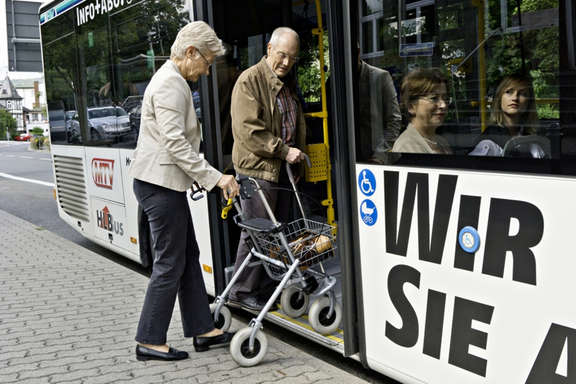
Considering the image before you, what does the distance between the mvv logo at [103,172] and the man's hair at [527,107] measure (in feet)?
14.4

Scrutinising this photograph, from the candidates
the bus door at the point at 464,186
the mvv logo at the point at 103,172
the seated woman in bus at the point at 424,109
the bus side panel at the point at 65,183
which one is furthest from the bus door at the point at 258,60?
the bus side panel at the point at 65,183

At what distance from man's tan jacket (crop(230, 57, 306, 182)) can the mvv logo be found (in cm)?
249

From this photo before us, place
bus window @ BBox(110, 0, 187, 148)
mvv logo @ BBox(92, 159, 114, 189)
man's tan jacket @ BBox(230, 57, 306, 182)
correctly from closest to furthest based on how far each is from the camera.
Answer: man's tan jacket @ BBox(230, 57, 306, 182)
bus window @ BBox(110, 0, 187, 148)
mvv logo @ BBox(92, 159, 114, 189)

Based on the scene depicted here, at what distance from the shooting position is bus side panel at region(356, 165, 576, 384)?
2.25 metres

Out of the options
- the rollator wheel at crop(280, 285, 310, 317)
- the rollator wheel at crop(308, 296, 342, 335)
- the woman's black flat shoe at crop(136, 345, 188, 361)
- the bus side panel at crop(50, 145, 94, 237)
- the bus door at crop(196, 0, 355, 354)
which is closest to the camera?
the rollator wheel at crop(308, 296, 342, 335)

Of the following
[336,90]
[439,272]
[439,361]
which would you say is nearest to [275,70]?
[336,90]

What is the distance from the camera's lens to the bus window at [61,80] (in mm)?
6781

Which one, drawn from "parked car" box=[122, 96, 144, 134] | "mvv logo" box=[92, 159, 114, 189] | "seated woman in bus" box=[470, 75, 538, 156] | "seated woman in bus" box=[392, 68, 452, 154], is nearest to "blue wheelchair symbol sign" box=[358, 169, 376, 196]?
"seated woman in bus" box=[392, 68, 452, 154]

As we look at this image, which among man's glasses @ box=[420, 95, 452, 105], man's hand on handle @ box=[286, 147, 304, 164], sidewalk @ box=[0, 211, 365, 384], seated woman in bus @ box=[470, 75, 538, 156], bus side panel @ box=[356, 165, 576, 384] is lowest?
sidewalk @ box=[0, 211, 365, 384]

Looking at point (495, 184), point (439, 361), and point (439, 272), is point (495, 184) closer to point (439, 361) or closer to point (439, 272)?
point (439, 272)

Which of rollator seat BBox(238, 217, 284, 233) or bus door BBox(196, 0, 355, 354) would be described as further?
bus door BBox(196, 0, 355, 354)

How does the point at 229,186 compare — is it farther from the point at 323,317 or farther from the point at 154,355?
the point at 154,355

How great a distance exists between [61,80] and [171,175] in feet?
14.2

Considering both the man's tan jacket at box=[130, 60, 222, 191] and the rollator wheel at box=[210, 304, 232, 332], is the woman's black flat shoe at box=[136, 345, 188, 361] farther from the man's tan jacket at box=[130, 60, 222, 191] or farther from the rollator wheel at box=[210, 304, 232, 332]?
the man's tan jacket at box=[130, 60, 222, 191]
